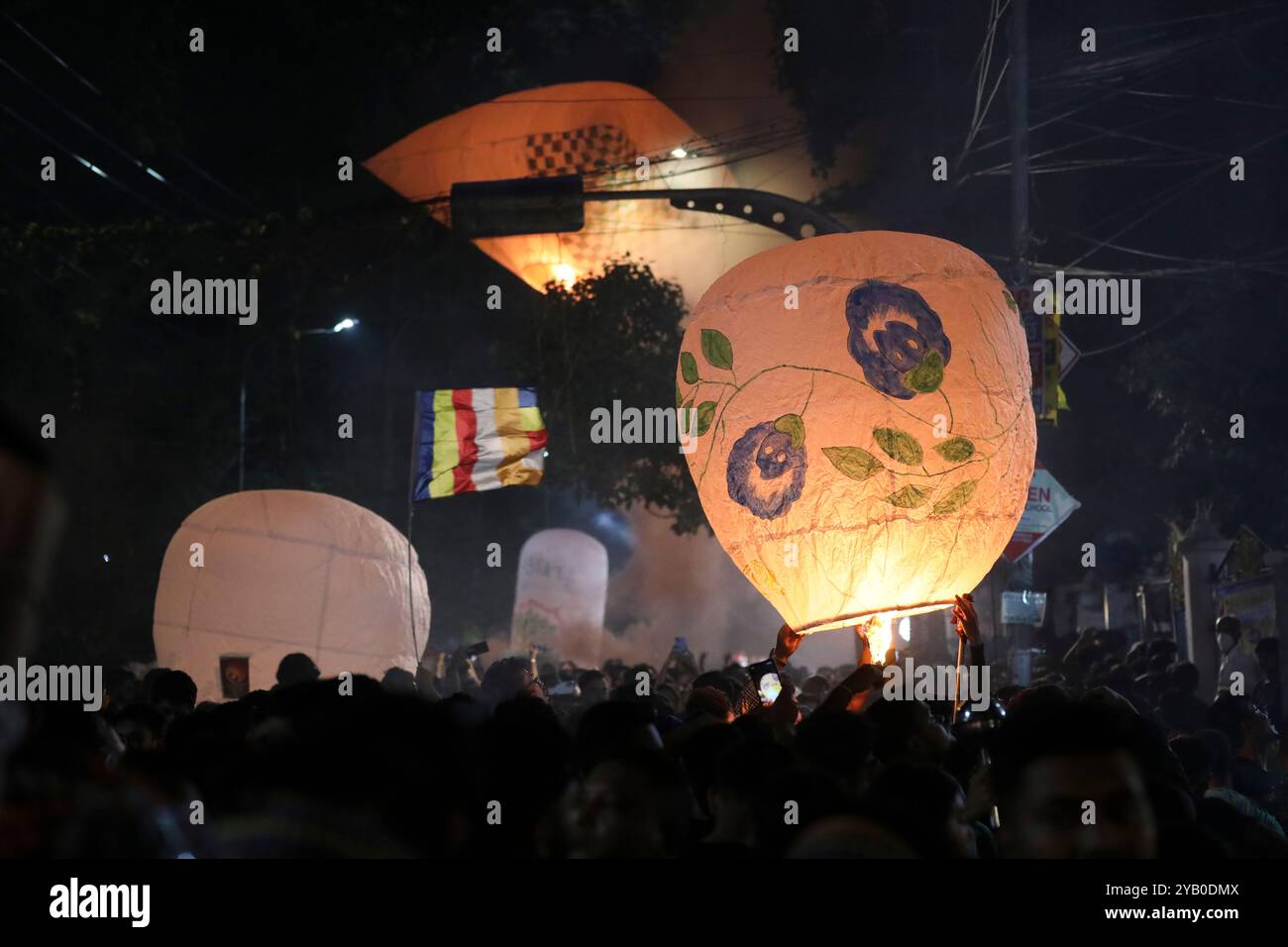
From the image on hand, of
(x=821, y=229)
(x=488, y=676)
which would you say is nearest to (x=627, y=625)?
(x=821, y=229)

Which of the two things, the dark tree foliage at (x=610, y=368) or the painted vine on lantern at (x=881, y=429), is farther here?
the dark tree foliage at (x=610, y=368)

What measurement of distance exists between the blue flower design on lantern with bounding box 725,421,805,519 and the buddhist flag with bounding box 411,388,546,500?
5337 mm

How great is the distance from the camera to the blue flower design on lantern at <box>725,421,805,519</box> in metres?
7.28

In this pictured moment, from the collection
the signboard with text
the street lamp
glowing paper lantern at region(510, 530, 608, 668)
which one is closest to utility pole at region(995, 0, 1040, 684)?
the signboard with text

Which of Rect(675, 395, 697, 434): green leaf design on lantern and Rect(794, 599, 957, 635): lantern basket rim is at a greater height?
Rect(675, 395, 697, 434): green leaf design on lantern

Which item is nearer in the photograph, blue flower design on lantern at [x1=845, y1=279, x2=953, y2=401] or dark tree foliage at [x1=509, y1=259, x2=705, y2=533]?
blue flower design on lantern at [x1=845, y1=279, x2=953, y2=401]

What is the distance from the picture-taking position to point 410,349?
69.5 feet

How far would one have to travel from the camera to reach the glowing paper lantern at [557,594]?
67.9ft

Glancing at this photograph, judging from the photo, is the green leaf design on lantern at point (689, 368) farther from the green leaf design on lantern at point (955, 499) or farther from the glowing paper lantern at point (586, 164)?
the glowing paper lantern at point (586, 164)

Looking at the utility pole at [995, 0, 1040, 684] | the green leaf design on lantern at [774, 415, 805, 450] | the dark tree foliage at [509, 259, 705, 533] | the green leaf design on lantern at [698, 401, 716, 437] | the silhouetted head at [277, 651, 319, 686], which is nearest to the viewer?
the green leaf design on lantern at [774, 415, 805, 450]

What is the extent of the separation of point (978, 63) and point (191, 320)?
33.1 ft

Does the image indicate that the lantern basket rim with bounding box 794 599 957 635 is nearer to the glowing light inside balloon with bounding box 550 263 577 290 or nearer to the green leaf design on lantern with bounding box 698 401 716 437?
the green leaf design on lantern with bounding box 698 401 716 437

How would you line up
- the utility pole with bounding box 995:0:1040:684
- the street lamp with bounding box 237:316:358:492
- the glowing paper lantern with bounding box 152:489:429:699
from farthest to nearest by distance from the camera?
the street lamp with bounding box 237:316:358:492 → the utility pole with bounding box 995:0:1040:684 → the glowing paper lantern with bounding box 152:489:429:699

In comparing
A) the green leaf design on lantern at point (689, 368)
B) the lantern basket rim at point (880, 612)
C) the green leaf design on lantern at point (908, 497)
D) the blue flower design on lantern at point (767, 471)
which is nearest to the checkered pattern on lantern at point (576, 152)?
the green leaf design on lantern at point (689, 368)
